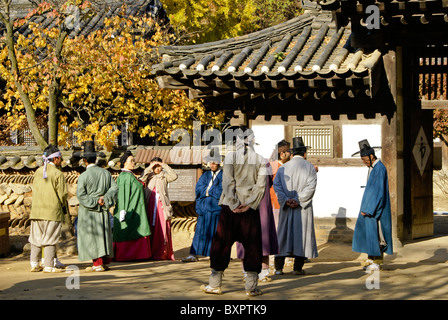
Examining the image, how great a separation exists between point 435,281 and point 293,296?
213 centimetres

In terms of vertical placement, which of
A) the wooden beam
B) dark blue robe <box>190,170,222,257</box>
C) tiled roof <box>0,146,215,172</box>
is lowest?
dark blue robe <box>190,170,222,257</box>

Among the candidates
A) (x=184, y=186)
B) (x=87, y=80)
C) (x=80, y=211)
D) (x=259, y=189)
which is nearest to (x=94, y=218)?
(x=80, y=211)

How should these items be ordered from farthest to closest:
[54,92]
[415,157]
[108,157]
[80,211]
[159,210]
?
[108,157]
[54,92]
[415,157]
[159,210]
[80,211]

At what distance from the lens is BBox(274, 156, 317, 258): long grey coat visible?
29.5ft

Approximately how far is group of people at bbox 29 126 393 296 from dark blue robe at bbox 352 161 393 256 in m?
0.01

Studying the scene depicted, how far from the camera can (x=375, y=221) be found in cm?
916

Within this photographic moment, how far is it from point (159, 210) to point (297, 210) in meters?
3.24

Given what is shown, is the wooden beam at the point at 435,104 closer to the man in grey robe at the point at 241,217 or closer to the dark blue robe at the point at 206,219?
the dark blue robe at the point at 206,219

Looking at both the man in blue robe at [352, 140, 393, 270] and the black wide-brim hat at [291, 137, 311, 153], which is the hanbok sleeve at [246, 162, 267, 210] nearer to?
the black wide-brim hat at [291, 137, 311, 153]

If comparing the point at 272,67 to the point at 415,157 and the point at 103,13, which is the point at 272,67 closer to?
the point at 415,157

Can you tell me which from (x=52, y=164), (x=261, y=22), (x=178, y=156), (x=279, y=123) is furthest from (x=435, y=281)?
(x=261, y=22)

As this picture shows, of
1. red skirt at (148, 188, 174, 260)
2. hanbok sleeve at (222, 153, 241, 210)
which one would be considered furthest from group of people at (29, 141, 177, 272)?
hanbok sleeve at (222, 153, 241, 210)

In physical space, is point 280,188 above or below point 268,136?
below

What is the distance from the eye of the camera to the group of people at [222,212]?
762 cm
